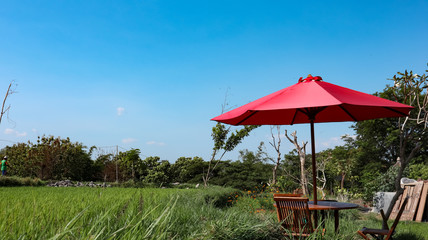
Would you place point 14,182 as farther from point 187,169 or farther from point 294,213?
point 294,213

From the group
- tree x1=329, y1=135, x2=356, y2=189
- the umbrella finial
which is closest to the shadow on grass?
the umbrella finial

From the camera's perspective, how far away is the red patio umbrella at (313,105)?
3.90 metres

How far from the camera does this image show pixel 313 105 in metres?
3.77

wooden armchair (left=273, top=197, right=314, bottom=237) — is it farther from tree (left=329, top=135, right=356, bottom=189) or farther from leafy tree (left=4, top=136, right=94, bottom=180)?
leafy tree (left=4, top=136, right=94, bottom=180)

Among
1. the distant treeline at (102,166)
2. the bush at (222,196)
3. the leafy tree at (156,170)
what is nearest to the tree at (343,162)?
the distant treeline at (102,166)

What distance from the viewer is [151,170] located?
1716 cm

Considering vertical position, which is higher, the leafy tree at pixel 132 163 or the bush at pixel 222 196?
the leafy tree at pixel 132 163

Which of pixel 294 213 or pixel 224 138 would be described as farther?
pixel 224 138

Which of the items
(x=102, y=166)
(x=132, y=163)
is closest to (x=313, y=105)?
(x=132, y=163)

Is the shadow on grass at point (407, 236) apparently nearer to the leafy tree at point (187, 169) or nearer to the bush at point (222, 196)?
the bush at point (222, 196)

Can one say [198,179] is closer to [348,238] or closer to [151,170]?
[151,170]

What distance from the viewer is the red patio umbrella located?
3899 mm

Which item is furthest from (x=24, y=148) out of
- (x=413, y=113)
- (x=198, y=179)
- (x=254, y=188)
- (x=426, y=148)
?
(x=426, y=148)

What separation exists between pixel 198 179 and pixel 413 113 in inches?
456
